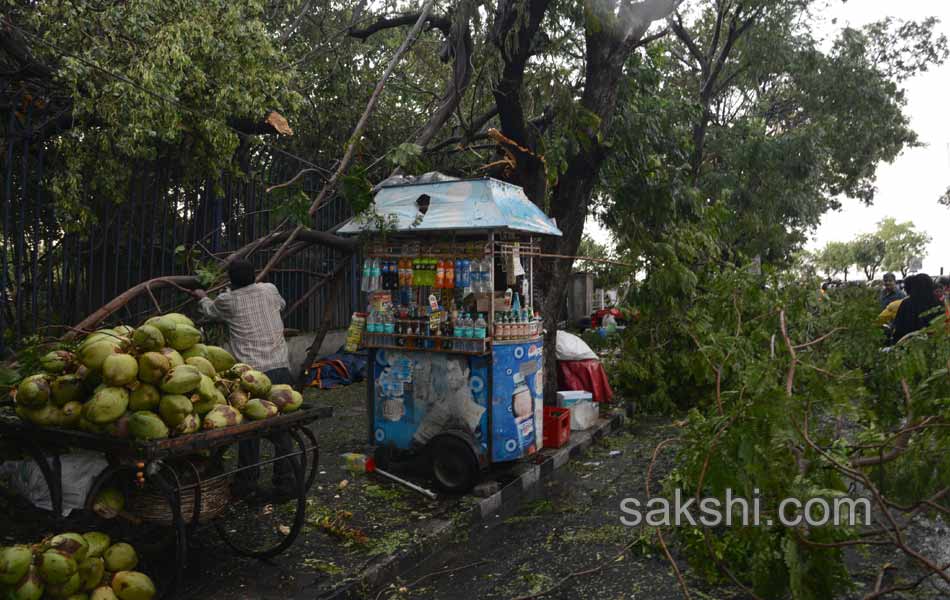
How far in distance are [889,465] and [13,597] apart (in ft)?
13.8

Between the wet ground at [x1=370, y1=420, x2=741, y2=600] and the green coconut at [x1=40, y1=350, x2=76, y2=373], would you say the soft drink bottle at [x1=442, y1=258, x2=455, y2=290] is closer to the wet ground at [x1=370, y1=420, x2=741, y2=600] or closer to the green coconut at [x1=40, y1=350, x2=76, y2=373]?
the wet ground at [x1=370, y1=420, x2=741, y2=600]

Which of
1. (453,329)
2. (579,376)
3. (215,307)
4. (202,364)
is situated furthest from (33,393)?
(579,376)

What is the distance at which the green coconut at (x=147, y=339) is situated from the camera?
3912 mm

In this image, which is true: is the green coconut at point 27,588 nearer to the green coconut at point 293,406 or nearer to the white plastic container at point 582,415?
the green coconut at point 293,406

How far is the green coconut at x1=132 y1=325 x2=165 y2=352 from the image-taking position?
12.8ft

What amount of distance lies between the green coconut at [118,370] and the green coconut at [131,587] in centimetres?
101

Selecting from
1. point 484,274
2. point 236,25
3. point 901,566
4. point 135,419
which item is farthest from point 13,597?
point 236,25

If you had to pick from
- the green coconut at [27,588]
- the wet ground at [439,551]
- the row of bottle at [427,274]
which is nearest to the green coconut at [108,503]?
the wet ground at [439,551]

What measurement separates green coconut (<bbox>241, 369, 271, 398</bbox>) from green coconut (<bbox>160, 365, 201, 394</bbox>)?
0.49 metres

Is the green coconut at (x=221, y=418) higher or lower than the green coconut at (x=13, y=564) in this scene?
higher

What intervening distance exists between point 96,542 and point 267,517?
5.84 ft

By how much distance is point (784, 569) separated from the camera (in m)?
3.12

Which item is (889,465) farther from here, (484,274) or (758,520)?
(484,274)

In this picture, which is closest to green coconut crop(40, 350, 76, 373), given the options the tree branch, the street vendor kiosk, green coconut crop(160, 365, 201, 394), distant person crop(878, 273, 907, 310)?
green coconut crop(160, 365, 201, 394)
